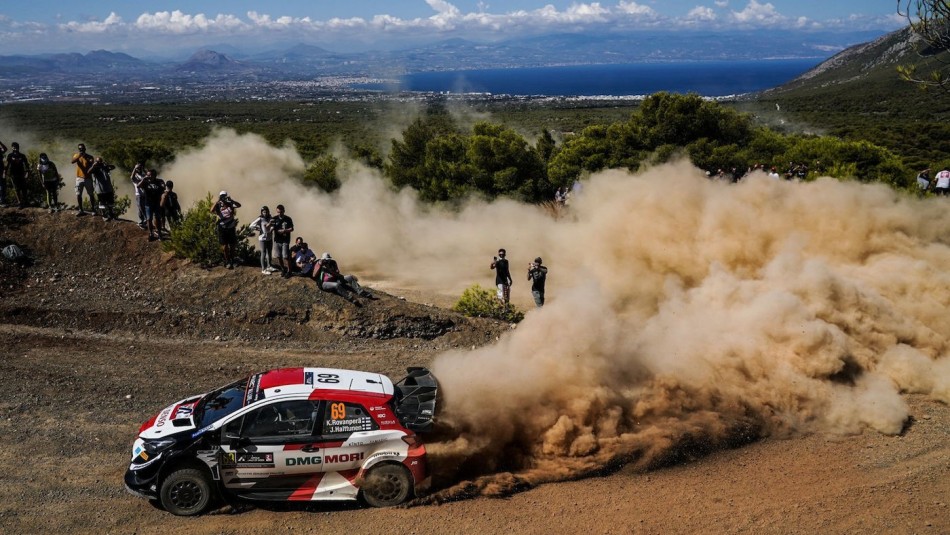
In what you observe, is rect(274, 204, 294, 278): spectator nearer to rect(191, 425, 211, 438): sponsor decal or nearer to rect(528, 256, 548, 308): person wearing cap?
rect(528, 256, 548, 308): person wearing cap

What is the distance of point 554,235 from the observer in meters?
21.6

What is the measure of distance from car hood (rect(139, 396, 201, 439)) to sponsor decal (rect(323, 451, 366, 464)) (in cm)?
169

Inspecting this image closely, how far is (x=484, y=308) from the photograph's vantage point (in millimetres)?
15117

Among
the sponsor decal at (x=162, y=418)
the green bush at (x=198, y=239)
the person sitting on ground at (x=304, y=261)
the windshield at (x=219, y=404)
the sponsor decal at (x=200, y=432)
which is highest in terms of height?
the green bush at (x=198, y=239)

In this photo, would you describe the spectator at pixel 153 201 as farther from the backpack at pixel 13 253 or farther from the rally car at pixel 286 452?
the rally car at pixel 286 452

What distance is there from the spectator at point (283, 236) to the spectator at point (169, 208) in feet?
10.0

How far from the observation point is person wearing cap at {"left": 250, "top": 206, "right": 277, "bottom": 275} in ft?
48.7

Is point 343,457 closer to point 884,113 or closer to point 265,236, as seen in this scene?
point 265,236

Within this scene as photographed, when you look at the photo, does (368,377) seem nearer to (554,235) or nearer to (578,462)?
(578,462)

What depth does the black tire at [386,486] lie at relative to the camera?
8047 millimetres

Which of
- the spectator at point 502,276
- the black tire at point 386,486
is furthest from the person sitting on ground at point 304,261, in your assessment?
the black tire at point 386,486

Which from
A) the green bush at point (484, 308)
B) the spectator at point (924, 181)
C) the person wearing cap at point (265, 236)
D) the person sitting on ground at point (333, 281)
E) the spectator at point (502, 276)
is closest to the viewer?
the person sitting on ground at point (333, 281)

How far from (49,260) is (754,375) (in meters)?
15.9

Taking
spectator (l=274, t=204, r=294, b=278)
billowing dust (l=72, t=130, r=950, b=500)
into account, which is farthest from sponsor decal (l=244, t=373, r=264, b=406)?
spectator (l=274, t=204, r=294, b=278)
